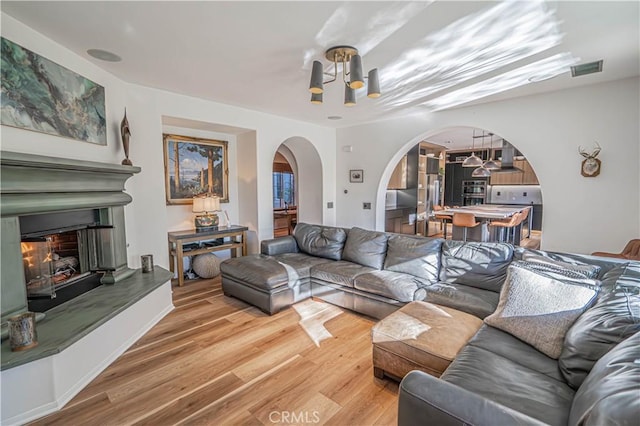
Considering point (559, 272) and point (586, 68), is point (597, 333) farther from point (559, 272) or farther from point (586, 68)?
point (586, 68)

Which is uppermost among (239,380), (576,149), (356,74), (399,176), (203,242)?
(356,74)

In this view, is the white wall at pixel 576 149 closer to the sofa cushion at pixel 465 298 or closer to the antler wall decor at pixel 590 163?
the antler wall decor at pixel 590 163

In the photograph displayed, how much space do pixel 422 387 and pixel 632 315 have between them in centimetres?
111

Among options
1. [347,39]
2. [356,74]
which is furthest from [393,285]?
[347,39]

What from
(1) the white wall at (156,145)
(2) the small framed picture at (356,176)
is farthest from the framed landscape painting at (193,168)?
(2) the small framed picture at (356,176)

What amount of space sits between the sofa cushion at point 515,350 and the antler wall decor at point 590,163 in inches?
112

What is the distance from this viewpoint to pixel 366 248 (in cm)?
364

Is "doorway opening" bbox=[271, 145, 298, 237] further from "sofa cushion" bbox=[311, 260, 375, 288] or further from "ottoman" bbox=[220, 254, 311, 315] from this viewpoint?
"sofa cushion" bbox=[311, 260, 375, 288]

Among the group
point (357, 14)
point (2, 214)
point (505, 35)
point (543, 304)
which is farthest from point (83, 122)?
point (543, 304)

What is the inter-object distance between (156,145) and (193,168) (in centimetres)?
105

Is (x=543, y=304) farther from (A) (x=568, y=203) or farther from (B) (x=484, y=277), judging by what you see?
(A) (x=568, y=203)

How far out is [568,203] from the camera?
3.73 metres

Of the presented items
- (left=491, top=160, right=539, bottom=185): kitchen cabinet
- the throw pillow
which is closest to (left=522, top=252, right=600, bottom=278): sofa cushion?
the throw pillow

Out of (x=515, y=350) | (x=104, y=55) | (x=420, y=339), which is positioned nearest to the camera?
(x=515, y=350)
